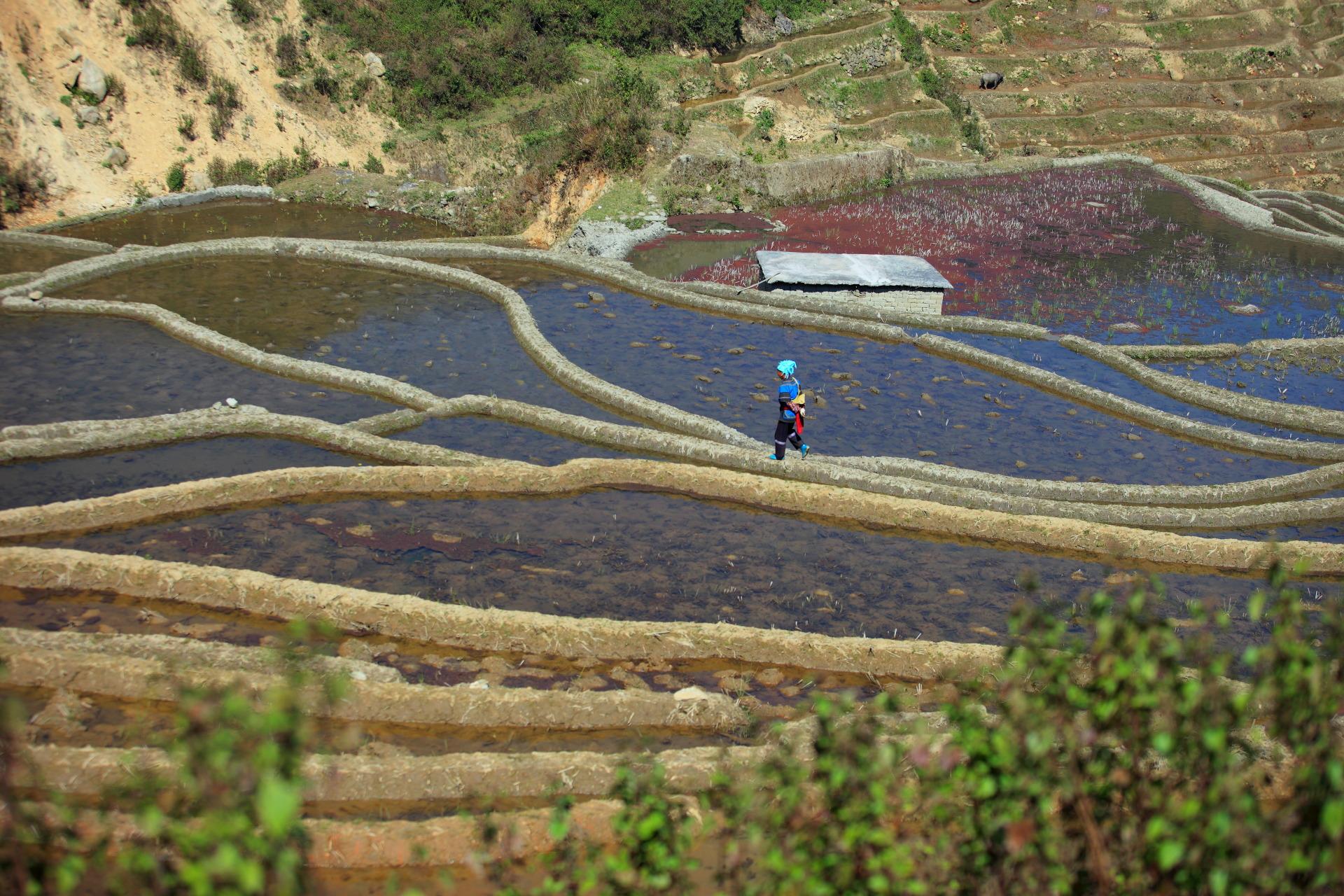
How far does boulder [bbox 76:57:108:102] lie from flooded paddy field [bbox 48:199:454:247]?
16.4 feet

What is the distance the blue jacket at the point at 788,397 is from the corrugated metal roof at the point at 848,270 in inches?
407

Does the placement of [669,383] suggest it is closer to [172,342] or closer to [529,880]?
[172,342]

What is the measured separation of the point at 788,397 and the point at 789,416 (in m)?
0.47

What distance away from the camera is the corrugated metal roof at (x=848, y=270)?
25.7 meters

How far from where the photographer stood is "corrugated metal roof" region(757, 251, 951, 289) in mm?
25688

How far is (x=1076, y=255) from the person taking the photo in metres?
33.8

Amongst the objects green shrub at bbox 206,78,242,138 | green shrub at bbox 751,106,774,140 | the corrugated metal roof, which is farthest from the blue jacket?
green shrub at bbox 206,78,242,138

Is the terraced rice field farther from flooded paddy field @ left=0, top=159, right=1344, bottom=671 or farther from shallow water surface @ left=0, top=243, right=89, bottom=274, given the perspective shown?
shallow water surface @ left=0, top=243, right=89, bottom=274

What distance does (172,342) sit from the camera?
21172 millimetres

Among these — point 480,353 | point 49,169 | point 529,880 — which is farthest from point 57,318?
point 529,880

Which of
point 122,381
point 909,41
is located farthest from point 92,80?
point 909,41

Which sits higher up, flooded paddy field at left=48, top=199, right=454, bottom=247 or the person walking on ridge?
flooded paddy field at left=48, top=199, right=454, bottom=247

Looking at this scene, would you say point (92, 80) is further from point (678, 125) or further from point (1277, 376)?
point (1277, 376)

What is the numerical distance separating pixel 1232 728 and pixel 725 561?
374 inches
